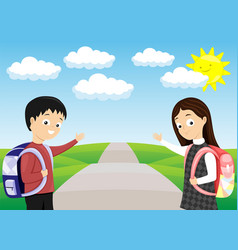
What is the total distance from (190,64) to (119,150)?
5.60 ft

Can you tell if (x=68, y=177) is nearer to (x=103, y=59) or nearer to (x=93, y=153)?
(x=93, y=153)

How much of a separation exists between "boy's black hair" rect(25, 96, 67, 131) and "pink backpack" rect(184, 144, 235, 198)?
6.85ft

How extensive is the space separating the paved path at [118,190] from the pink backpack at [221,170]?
529 millimetres

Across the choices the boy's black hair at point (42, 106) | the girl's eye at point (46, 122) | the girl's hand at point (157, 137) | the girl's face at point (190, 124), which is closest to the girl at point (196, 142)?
the girl's face at point (190, 124)

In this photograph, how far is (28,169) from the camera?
6.93 metres

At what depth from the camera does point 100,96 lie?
744 centimetres

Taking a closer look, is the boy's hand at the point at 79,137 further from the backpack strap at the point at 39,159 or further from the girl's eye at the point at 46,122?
the backpack strap at the point at 39,159

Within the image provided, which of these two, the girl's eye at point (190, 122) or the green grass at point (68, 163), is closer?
the girl's eye at point (190, 122)

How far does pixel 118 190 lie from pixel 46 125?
56.3 inches

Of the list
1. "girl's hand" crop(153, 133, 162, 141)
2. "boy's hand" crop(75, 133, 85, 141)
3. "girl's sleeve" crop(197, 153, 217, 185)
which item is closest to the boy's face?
"boy's hand" crop(75, 133, 85, 141)

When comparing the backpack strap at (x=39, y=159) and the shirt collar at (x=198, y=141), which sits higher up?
the shirt collar at (x=198, y=141)

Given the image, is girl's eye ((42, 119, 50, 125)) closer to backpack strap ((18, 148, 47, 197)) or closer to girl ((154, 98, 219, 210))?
backpack strap ((18, 148, 47, 197))

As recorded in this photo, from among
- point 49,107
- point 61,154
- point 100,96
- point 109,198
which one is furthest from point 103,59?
point 109,198

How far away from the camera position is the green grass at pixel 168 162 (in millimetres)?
7285
